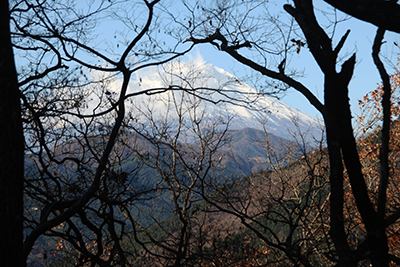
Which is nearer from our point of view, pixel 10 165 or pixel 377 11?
pixel 10 165

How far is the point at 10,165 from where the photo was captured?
1.82 metres

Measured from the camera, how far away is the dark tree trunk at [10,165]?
5.68 feet

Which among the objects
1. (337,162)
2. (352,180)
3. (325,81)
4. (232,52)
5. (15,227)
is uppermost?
(232,52)

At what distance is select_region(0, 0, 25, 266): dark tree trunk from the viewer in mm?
1731

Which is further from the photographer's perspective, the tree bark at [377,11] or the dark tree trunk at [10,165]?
the tree bark at [377,11]

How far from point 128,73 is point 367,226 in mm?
2953

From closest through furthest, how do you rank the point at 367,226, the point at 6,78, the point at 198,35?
the point at 6,78, the point at 367,226, the point at 198,35

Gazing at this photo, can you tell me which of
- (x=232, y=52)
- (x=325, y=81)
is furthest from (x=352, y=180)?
(x=232, y=52)

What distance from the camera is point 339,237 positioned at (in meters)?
2.35

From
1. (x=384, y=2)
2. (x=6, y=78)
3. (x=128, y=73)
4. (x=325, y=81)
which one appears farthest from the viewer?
(x=128, y=73)

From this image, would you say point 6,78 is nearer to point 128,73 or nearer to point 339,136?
point 128,73

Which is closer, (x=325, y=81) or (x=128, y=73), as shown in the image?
(x=325, y=81)

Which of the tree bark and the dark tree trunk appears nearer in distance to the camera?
the dark tree trunk

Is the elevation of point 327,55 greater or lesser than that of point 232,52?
lesser
